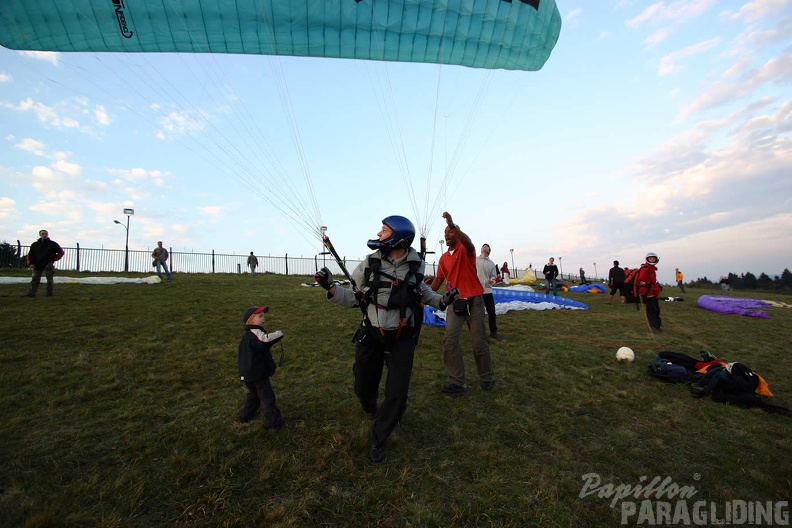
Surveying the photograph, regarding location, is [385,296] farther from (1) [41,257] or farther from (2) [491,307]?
(1) [41,257]

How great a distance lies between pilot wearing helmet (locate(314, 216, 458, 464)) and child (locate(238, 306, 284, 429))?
2.85ft

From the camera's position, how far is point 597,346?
26.4 ft

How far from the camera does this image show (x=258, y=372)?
157 inches

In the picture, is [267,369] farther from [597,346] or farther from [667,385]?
[597,346]

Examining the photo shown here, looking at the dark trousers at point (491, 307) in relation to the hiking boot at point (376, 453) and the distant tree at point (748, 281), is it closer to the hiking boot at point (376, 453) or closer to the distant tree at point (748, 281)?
the hiking boot at point (376, 453)

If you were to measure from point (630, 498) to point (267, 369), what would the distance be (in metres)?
3.49

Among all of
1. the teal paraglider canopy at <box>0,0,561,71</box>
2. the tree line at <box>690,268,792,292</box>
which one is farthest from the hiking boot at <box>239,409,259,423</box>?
the tree line at <box>690,268,792,292</box>

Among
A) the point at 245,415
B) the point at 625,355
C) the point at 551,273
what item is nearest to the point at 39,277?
the point at 245,415

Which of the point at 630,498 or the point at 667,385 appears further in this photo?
the point at 667,385

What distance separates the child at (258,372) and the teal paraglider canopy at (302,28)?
7484 mm

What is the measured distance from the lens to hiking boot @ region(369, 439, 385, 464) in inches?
134

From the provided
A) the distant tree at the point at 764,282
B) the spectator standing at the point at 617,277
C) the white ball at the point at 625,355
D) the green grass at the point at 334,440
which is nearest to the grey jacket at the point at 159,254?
the green grass at the point at 334,440

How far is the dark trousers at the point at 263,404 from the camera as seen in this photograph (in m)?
3.95

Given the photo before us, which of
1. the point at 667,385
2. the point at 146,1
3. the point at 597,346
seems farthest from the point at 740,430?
the point at 146,1
